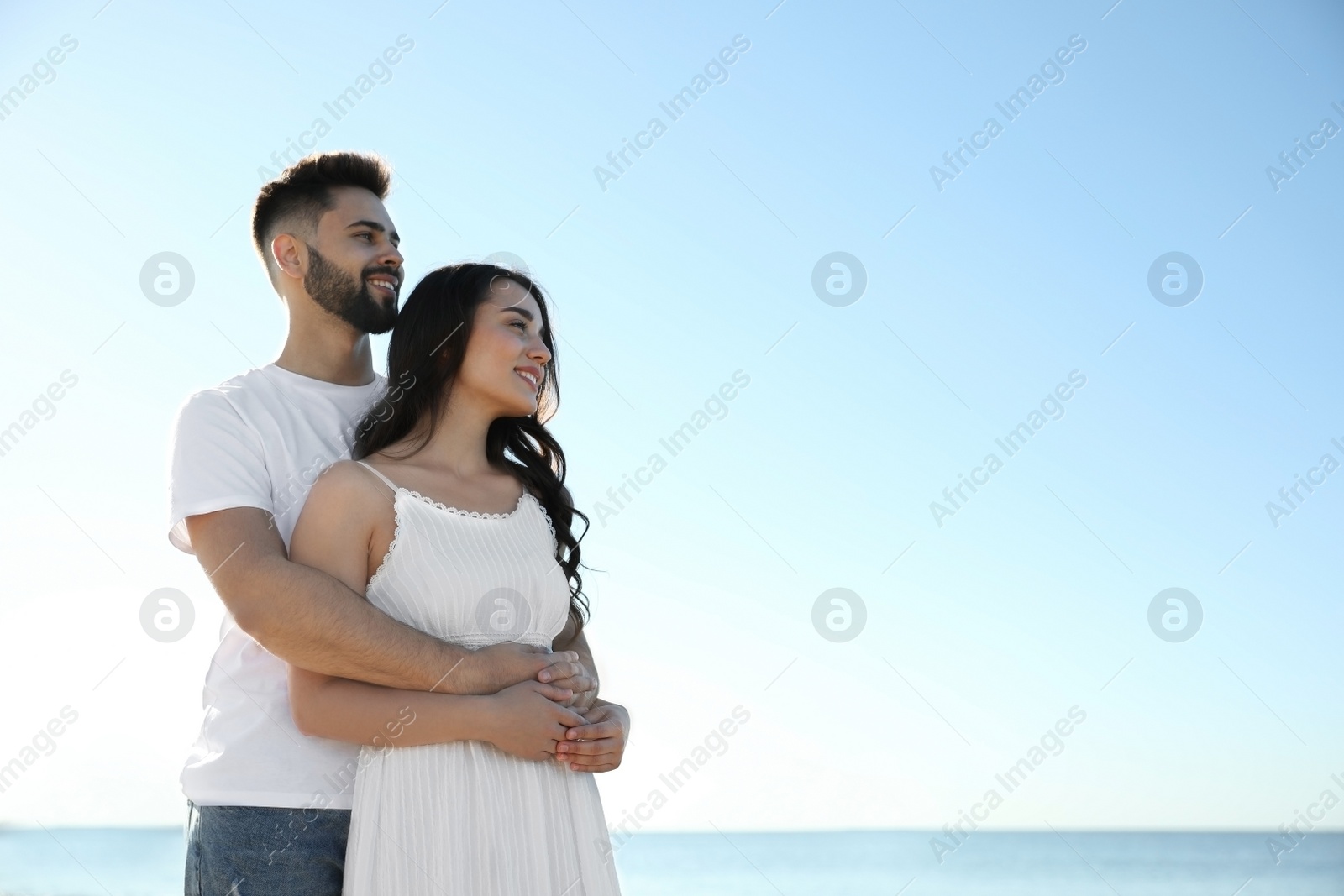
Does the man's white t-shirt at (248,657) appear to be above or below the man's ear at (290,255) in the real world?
below

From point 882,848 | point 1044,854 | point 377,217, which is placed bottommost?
point 882,848

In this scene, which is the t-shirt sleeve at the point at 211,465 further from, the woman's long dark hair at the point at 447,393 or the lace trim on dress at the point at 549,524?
the lace trim on dress at the point at 549,524

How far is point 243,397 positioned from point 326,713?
2.69ft

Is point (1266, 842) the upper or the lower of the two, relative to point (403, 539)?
upper

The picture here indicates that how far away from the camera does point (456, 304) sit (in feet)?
9.43

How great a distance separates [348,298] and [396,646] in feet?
3.77

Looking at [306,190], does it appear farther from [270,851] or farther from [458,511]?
[270,851]

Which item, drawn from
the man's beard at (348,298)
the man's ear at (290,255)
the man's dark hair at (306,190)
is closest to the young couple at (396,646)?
the man's beard at (348,298)

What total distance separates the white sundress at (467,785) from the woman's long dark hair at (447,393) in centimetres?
24

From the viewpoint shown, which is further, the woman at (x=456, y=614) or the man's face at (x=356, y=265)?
the man's face at (x=356, y=265)

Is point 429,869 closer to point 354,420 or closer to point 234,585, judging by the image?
point 234,585

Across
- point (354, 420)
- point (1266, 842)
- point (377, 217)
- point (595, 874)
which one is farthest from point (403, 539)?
point (1266, 842)

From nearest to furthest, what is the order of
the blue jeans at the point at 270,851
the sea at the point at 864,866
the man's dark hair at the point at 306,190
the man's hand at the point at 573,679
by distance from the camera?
the blue jeans at the point at 270,851 < the man's hand at the point at 573,679 < the man's dark hair at the point at 306,190 < the sea at the point at 864,866

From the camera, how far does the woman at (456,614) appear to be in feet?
7.87
